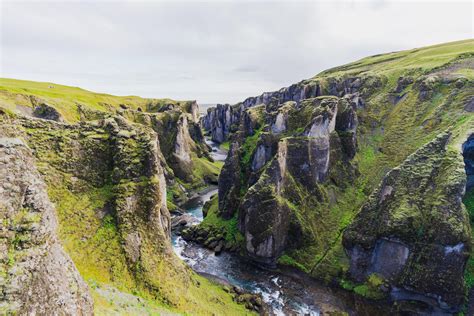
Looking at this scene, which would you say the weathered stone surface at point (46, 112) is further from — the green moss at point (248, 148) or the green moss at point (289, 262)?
the green moss at point (289, 262)

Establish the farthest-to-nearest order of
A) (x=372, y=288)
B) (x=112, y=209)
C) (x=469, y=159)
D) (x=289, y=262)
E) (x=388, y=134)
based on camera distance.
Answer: (x=388, y=134) < (x=469, y=159) < (x=289, y=262) < (x=372, y=288) < (x=112, y=209)

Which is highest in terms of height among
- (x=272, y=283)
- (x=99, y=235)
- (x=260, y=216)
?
(x=99, y=235)

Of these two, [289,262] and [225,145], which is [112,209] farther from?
[225,145]

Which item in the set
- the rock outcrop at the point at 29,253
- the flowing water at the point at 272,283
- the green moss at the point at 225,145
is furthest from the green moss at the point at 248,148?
the green moss at the point at 225,145

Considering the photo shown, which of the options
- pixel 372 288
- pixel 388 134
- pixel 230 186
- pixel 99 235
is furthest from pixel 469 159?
pixel 99 235

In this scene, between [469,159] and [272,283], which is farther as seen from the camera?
[469,159]

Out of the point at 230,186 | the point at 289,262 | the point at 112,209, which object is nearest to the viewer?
the point at 112,209
